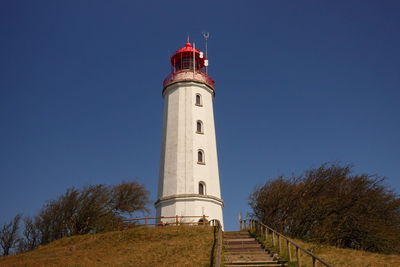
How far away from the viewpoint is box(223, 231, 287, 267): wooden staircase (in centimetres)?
1559

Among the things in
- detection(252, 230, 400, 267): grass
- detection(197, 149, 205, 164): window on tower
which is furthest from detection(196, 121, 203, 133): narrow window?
detection(252, 230, 400, 267): grass

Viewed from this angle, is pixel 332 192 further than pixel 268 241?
Yes

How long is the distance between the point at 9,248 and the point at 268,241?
93.0ft

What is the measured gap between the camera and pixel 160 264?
682 inches

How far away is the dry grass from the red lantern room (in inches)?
519

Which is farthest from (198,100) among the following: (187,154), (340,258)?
(340,258)

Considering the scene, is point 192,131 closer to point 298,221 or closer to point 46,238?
point 298,221

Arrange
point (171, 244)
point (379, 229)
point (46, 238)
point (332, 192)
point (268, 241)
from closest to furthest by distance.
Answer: point (268, 241) < point (171, 244) < point (379, 229) < point (332, 192) < point (46, 238)

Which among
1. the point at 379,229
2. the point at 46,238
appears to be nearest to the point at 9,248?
the point at 46,238

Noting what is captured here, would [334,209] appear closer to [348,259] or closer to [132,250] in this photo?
[348,259]

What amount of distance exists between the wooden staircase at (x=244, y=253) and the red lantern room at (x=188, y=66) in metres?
14.3

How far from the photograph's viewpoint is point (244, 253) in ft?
59.6

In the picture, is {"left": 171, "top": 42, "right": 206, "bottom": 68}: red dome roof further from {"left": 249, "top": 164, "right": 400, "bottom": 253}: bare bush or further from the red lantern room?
{"left": 249, "top": 164, "right": 400, "bottom": 253}: bare bush

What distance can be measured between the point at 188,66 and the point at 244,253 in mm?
20535
